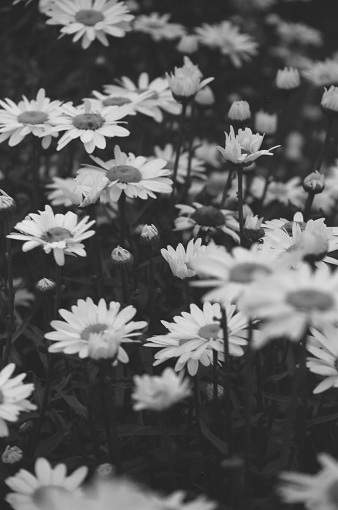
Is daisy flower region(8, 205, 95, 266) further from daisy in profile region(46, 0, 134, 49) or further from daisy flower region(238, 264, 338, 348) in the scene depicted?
daisy in profile region(46, 0, 134, 49)

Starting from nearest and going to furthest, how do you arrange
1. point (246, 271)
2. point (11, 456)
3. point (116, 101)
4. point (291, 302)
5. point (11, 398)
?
point (291, 302), point (246, 271), point (11, 398), point (11, 456), point (116, 101)

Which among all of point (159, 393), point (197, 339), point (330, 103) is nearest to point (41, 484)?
point (159, 393)

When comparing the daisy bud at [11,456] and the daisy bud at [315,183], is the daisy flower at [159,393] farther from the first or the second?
the daisy bud at [315,183]

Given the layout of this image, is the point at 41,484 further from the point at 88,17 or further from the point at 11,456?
the point at 88,17

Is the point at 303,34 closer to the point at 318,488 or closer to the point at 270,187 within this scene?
the point at 270,187

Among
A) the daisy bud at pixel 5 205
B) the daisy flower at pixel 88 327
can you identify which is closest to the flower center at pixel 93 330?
the daisy flower at pixel 88 327
